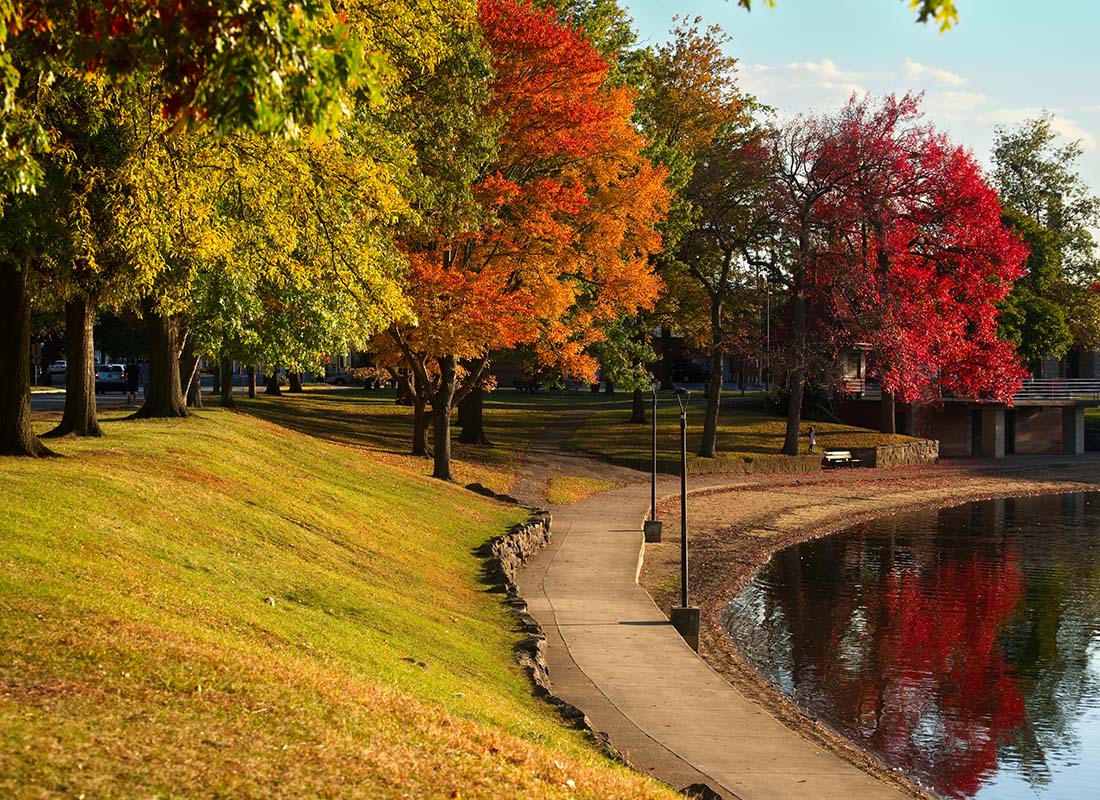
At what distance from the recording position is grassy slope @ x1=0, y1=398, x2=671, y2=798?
29.0ft

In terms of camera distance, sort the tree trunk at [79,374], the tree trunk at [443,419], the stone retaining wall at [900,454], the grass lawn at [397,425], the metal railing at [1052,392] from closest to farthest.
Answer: the tree trunk at [79,374] < the tree trunk at [443,419] < the grass lawn at [397,425] < the stone retaining wall at [900,454] < the metal railing at [1052,392]

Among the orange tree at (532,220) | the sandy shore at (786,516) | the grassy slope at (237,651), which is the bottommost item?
the sandy shore at (786,516)

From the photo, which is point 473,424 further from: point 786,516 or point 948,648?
point 948,648

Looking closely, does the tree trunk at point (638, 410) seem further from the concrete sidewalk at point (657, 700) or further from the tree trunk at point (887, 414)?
the concrete sidewalk at point (657, 700)

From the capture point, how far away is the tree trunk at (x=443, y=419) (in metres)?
Answer: 38.0

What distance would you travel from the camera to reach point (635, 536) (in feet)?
106


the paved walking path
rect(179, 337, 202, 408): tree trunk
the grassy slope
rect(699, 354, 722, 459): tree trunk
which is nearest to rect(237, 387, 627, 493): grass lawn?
rect(179, 337, 202, 408): tree trunk

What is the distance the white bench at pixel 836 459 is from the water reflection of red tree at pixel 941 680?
73.5ft

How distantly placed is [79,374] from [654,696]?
574 inches

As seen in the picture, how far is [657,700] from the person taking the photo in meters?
16.7

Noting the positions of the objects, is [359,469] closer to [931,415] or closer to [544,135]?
[544,135]

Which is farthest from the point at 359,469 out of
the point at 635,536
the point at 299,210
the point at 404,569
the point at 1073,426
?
the point at 1073,426

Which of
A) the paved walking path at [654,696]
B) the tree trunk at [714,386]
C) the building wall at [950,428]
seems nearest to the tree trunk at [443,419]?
the paved walking path at [654,696]

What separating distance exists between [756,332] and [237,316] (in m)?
33.9
